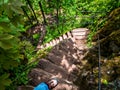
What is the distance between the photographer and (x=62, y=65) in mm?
8320

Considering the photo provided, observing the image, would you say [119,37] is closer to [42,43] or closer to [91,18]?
[91,18]

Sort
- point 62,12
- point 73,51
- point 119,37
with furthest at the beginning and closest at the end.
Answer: point 62,12
point 73,51
point 119,37

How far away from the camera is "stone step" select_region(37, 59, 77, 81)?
745 cm

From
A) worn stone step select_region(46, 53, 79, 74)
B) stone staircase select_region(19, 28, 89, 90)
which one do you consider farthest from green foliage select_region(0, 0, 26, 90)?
worn stone step select_region(46, 53, 79, 74)

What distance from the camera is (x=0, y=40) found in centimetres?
198

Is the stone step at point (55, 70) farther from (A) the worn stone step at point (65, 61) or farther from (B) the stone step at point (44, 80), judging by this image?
(A) the worn stone step at point (65, 61)

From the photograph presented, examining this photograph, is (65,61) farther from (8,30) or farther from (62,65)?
(8,30)

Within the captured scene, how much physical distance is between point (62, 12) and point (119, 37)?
7852 millimetres

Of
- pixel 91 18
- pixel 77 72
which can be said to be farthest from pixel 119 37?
pixel 91 18

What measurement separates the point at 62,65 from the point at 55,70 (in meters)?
0.80

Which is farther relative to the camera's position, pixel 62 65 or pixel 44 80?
pixel 62 65

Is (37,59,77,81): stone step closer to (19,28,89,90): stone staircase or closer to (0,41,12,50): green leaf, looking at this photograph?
(19,28,89,90): stone staircase

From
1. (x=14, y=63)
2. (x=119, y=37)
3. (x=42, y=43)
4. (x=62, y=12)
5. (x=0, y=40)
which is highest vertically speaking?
(x=0, y=40)

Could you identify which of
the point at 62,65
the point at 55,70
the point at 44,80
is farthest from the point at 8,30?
the point at 62,65
